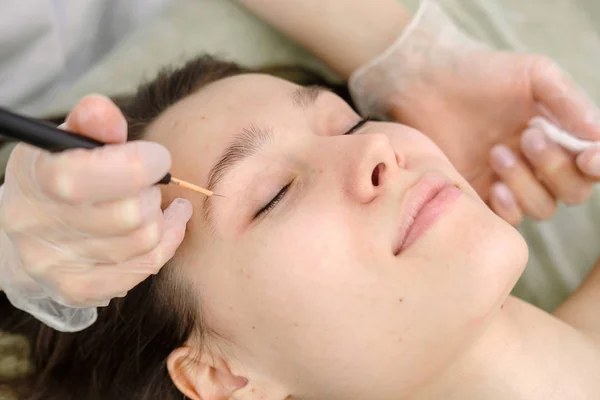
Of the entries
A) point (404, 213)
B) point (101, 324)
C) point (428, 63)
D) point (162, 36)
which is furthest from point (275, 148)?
point (162, 36)

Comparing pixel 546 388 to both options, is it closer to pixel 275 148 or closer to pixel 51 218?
pixel 275 148

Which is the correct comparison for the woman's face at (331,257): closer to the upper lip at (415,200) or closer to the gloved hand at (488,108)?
the upper lip at (415,200)

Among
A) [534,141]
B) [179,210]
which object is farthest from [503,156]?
[179,210]

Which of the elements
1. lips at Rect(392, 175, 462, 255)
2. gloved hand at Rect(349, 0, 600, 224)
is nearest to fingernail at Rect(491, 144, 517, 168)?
gloved hand at Rect(349, 0, 600, 224)

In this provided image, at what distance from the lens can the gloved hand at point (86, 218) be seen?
0.59 metres

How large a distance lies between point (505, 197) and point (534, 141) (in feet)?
0.43

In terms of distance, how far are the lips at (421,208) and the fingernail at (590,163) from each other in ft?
1.17

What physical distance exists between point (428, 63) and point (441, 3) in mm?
373

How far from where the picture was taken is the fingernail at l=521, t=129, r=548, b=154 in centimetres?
109

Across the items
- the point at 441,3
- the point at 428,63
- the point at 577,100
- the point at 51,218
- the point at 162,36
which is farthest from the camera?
the point at 441,3

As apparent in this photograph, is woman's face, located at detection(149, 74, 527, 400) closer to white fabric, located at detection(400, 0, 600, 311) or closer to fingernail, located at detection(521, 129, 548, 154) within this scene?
fingernail, located at detection(521, 129, 548, 154)

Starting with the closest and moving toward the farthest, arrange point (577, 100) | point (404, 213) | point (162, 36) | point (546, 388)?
point (404, 213) < point (546, 388) < point (577, 100) < point (162, 36)

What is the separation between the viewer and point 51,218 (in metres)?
0.67

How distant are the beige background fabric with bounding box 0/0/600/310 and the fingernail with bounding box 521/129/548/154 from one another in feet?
0.93
